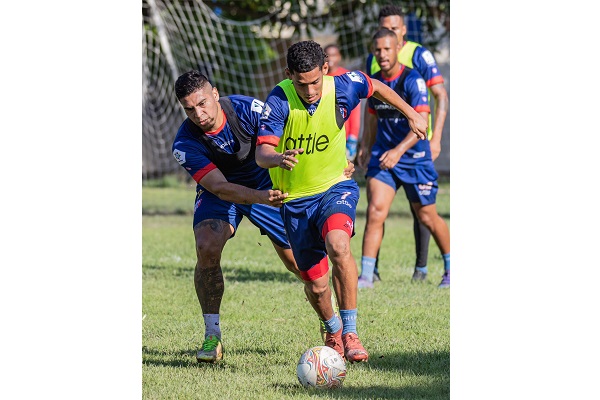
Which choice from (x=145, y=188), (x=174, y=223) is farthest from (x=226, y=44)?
(x=174, y=223)

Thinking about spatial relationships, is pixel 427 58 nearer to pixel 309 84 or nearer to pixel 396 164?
pixel 396 164

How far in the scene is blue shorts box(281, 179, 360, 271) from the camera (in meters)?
5.93

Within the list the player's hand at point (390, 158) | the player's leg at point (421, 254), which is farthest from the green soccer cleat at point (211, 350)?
the player's leg at point (421, 254)

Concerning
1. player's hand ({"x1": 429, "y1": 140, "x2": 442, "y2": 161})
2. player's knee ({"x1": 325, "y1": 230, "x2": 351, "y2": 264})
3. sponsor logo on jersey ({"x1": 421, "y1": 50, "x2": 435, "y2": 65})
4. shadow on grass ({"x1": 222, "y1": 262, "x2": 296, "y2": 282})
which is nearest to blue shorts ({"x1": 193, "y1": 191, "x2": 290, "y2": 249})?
player's knee ({"x1": 325, "y1": 230, "x2": 351, "y2": 264})

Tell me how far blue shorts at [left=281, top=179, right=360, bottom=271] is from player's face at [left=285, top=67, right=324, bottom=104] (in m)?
0.61

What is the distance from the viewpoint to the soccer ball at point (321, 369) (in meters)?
5.41

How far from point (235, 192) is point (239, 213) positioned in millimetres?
490

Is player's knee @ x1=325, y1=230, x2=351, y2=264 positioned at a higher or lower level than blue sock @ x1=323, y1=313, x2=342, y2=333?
higher

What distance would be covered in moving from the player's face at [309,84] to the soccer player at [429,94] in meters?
3.18

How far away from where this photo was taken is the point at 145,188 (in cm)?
1947

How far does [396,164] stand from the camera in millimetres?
8953

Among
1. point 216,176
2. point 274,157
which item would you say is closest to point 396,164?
point 216,176

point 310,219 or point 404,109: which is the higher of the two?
point 404,109

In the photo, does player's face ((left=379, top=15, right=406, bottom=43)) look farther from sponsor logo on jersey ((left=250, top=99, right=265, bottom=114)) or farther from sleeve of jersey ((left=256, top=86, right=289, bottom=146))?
sleeve of jersey ((left=256, top=86, right=289, bottom=146))
